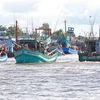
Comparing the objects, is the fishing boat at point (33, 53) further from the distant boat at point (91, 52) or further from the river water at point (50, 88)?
the river water at point (50, 88)

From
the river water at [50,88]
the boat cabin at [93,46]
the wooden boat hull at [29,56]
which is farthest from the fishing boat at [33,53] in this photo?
the river water at [50,88]

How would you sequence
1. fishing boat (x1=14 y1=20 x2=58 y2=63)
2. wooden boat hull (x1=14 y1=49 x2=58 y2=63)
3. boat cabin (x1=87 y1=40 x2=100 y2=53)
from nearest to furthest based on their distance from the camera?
1. wooden boat hull (x1=14 y1=49 x2=58 y2=63)
2. fishing boat (x1=14 y1=20 x2=58 y2=63)
3. boat cabin (x1=87 y1=40 x2=100 y2=53)

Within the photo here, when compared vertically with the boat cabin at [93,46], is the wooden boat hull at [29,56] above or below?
below

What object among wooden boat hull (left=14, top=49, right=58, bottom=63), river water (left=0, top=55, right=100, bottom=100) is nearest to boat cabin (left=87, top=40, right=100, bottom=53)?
wooden boat hull (left=14, top=49, right=58, bottom=63)

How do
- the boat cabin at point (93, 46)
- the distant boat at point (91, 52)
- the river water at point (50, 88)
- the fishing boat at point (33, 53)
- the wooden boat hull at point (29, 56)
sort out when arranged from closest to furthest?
1. the river water at point (50, 88)
2. the wooden boat hull at point (29, 56)
3. the fishing boat at point (33, 53)
4. the distant boat at point (91, 52)
5. the boat cabin at point (93, 46)

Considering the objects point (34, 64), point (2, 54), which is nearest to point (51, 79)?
point (34, 64)

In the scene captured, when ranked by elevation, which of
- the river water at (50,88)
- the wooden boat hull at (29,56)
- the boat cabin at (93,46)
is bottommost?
the river water at (50,88)

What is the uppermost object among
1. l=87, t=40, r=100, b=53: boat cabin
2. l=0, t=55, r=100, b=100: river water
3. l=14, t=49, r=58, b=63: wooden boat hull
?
l=87, t=40, r=100, b=53: boat cabin

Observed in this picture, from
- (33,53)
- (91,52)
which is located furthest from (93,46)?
(33,53)

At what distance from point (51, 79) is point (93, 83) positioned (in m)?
6.15

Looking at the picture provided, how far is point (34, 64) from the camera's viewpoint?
87.3 meters

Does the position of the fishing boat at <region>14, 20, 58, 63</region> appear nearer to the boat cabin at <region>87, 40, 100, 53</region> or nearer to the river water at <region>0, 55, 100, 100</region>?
the boat cabin at <region>87, 40, 100, 53</region>

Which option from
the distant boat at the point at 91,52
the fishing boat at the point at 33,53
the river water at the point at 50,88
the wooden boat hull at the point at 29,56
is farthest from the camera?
the distant boat at the point at 91,52

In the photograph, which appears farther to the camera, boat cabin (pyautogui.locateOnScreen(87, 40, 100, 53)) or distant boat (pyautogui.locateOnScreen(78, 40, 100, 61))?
boat cabin (pyautogui.locateOnScreen(87, 40, 100, 53))
